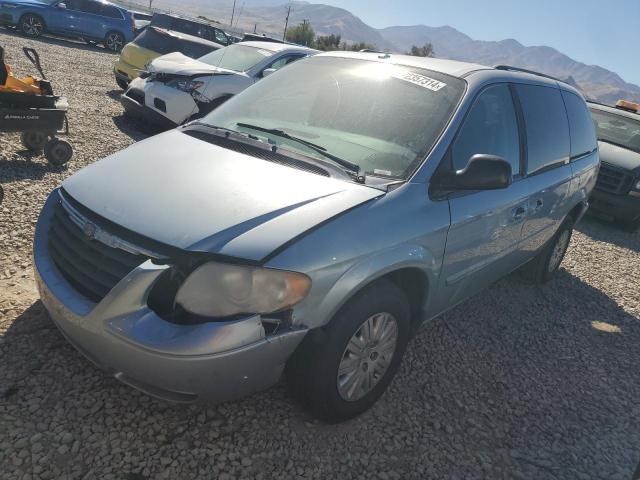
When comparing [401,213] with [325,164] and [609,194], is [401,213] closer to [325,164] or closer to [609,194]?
[325,164]

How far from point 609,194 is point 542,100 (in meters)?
5.14

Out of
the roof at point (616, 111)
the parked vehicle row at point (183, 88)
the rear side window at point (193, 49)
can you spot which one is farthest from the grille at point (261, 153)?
the roof at point (616, 111)

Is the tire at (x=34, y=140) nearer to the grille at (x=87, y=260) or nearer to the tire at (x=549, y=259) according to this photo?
the grille at (x=87, y=260)

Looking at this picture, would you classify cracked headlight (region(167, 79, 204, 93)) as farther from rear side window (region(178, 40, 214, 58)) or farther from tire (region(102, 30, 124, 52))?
tire (region(102, 30, 124, 52))

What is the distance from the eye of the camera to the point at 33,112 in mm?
5168

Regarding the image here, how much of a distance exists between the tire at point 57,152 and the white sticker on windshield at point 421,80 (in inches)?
155

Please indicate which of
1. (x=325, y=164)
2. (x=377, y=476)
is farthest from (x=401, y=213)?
(x=377, y=476)

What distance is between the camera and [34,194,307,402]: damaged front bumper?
2.00m

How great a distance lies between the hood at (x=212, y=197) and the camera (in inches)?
84.2

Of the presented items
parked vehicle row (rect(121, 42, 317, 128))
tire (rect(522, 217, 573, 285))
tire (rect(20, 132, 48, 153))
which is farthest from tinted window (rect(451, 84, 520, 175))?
tire (rect(20, 132, 48, 153))

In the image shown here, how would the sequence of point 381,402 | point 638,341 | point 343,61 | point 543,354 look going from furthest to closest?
point 638,341, point 543,354, point 343,61, point 381,402

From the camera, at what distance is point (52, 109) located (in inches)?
210

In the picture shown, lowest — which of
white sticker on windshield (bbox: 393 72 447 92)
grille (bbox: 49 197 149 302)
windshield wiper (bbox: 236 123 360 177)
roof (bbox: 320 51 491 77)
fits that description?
grille (bbox: 49 197 149 302)

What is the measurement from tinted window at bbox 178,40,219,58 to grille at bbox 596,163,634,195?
312 inches
